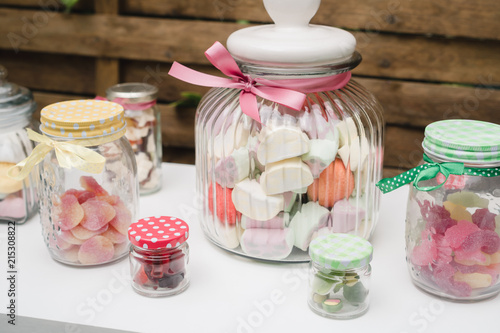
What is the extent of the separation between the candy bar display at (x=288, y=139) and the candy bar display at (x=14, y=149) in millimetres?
329

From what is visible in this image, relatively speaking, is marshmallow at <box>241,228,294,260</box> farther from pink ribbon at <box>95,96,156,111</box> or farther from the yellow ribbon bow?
pink ribbon at <box>95,96,156,111</box>

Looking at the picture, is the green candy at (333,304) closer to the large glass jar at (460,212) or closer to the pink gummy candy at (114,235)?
the large glass jar at (460,212)

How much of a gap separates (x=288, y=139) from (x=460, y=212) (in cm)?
27

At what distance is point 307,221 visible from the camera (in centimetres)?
96

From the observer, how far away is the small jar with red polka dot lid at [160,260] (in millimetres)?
890

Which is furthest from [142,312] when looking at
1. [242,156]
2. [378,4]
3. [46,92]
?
[46,92]

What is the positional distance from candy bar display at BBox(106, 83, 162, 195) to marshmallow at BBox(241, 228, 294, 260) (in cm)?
36

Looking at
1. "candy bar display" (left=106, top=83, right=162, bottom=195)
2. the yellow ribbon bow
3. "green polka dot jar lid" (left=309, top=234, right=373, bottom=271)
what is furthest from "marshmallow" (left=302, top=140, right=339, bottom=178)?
"candy bar display" (left=106, top=83, right=162, bottom=195)

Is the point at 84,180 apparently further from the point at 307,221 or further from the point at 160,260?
the point at 307,221

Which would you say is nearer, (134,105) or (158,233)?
(158,233)

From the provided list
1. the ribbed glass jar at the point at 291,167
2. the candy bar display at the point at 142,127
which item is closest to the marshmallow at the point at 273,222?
the ribbed glass jar at the point at 291,167

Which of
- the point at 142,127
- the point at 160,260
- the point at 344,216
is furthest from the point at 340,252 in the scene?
the point at 142,127

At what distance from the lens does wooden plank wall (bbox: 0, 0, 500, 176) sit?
1632 millimetres

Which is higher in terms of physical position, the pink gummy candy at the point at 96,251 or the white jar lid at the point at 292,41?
the white jar lid at the point at 292,41
